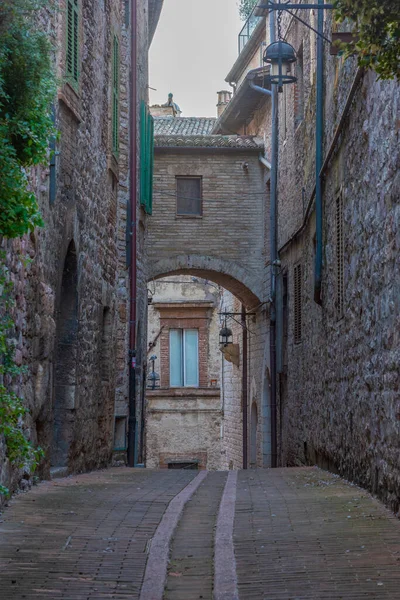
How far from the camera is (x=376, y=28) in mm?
4512

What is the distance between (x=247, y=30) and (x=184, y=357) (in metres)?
10.8

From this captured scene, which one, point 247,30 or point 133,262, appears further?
point 247,30

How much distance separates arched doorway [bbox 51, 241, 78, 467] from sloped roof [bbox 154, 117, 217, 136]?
1358cm

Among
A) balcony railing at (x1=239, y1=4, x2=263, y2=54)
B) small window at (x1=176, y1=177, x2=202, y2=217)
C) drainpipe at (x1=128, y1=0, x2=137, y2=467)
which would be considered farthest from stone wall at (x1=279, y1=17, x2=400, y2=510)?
balcony railing at (x1=239, y1=4, x2=263, y2=54)

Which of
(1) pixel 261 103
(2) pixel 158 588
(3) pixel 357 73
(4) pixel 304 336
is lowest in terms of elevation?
(2) pixel 158 588

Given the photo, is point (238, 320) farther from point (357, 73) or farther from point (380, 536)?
point (380, 536)

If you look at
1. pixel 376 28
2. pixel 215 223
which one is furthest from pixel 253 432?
pixel 376 28

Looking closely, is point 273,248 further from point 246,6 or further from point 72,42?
point 72,42

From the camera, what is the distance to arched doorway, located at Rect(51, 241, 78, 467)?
37.2 ft

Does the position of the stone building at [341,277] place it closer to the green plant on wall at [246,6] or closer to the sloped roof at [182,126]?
the green plant on wall at [246,6]

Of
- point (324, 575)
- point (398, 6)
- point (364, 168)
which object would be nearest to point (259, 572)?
point (324, 575)

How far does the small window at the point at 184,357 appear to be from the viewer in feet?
102

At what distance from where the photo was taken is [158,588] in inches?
209

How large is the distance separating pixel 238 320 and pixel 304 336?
987 cm
